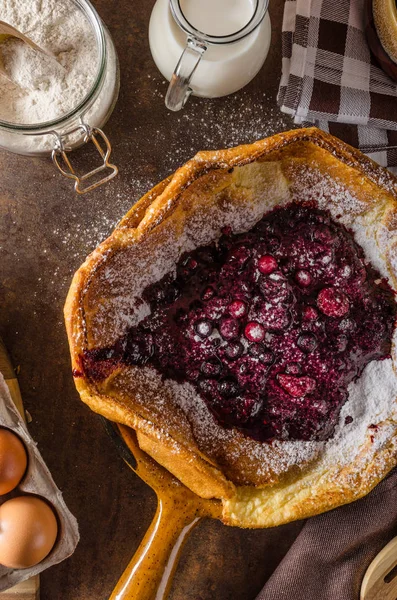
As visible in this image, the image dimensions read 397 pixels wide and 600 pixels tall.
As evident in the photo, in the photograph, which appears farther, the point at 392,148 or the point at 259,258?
the point at 392,148

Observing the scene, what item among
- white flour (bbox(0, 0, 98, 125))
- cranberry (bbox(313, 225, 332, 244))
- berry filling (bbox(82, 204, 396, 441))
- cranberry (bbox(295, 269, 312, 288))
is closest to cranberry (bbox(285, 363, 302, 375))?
berry filling (bbox(82, 204, 396, 441))

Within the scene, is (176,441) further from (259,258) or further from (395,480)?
(395,480)

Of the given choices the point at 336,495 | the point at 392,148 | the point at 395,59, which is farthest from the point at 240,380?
the point at 395,59

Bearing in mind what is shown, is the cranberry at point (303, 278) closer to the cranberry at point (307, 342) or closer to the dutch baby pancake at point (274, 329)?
the dutch baby pancake at point (274, 329)

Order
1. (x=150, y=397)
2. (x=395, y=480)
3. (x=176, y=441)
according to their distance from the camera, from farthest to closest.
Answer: (x=395, y=480)
(x=150, y=397)
(x=176, y=441)

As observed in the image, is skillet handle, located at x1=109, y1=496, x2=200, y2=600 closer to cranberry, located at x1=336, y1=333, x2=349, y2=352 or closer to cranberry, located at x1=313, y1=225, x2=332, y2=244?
cranberry, located at x1=336, y1=333, x2=349, y2=352

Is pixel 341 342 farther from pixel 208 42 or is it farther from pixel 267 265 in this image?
pixel 208 42
